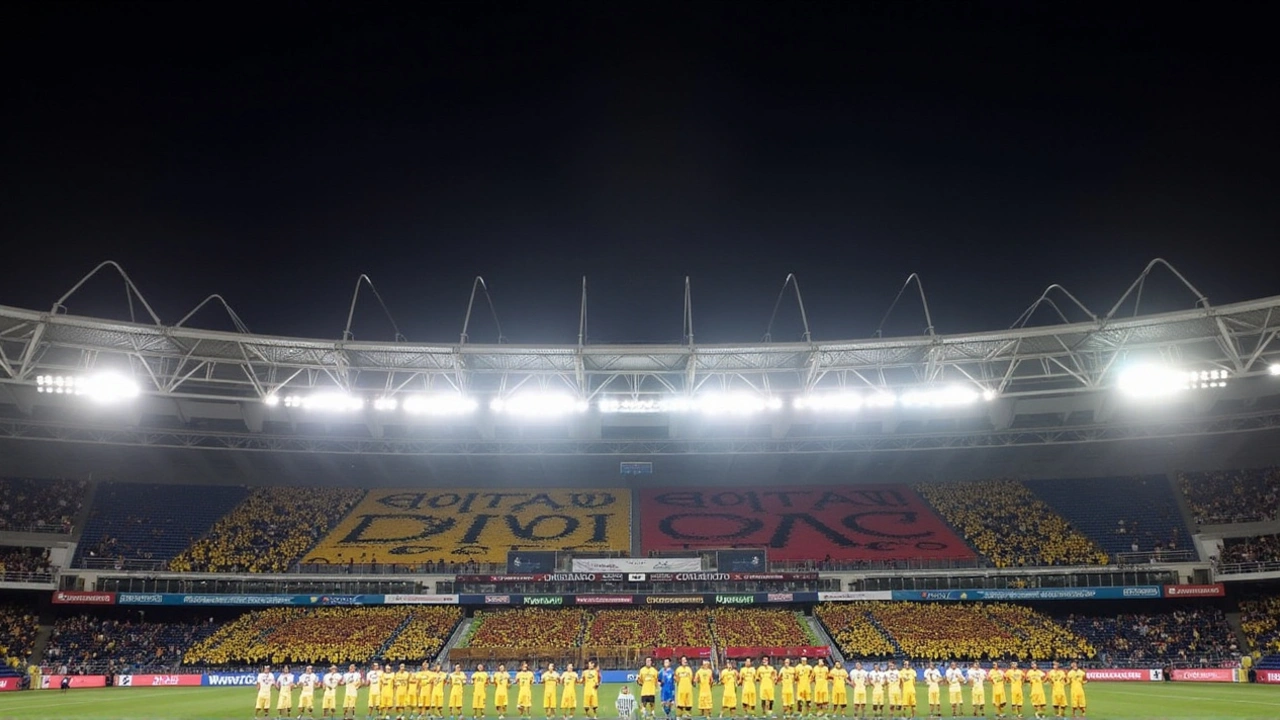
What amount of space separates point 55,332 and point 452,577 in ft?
72.5

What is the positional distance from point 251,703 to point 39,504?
27.3m

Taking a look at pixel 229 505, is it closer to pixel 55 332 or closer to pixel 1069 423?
pixel 55 332

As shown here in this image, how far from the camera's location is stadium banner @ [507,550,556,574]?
1859 inches

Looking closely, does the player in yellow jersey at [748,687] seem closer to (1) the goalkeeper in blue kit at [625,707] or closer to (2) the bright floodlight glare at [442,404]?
(1) the goalkeeper in blue kit at [625,707]

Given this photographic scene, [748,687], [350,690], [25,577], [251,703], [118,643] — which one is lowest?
[251,703]

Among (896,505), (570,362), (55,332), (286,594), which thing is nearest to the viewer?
(55,332)

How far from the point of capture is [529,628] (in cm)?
4397

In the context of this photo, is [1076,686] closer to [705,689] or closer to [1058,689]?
[1058,689]

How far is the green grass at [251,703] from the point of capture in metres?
25.7

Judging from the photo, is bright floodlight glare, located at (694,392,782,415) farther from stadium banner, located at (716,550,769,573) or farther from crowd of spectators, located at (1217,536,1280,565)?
crowd of spectators, located at (1217,536,1280,565)

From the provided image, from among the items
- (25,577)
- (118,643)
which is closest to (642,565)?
(118,643)

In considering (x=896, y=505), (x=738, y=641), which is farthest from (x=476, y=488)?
(x=896, y=505)

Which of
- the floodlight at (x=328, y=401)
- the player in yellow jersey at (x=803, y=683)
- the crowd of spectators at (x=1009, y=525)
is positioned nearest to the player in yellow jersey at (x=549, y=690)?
the player in yellow jersey at (x=803, y=683)

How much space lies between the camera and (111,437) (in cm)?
4828
